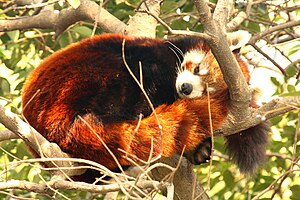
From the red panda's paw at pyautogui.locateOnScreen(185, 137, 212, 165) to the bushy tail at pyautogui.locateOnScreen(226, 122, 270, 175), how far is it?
337mm

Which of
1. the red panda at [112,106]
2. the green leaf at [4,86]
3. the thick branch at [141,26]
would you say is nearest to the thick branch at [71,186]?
the red panda at [112,106]

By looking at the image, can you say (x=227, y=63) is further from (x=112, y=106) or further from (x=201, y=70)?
(x=201, y=70)

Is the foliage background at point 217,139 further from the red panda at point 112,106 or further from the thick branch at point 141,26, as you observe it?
the red panda at point 112,106

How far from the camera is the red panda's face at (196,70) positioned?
3417 mm

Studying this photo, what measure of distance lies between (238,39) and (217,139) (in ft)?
2.39

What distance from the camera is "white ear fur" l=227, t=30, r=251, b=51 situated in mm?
3383

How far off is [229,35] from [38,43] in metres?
1.78

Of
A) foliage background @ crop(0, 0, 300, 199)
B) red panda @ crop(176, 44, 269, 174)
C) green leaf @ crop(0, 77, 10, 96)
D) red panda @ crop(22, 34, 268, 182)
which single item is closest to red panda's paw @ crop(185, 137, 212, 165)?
red panda @ crop(22, 34, 268, 182)

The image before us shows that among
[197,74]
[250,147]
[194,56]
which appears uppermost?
[194,56]

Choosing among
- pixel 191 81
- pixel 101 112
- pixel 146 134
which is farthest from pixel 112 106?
pixel 191 81

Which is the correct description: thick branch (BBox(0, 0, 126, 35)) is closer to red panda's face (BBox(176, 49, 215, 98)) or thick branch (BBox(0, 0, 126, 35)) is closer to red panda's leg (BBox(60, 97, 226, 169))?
red panda's face (BBox(176, 49, 215, 98))

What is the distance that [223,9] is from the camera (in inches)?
104

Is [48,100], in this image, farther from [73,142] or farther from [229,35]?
[229,35]

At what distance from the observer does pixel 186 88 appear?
3.30 meters
